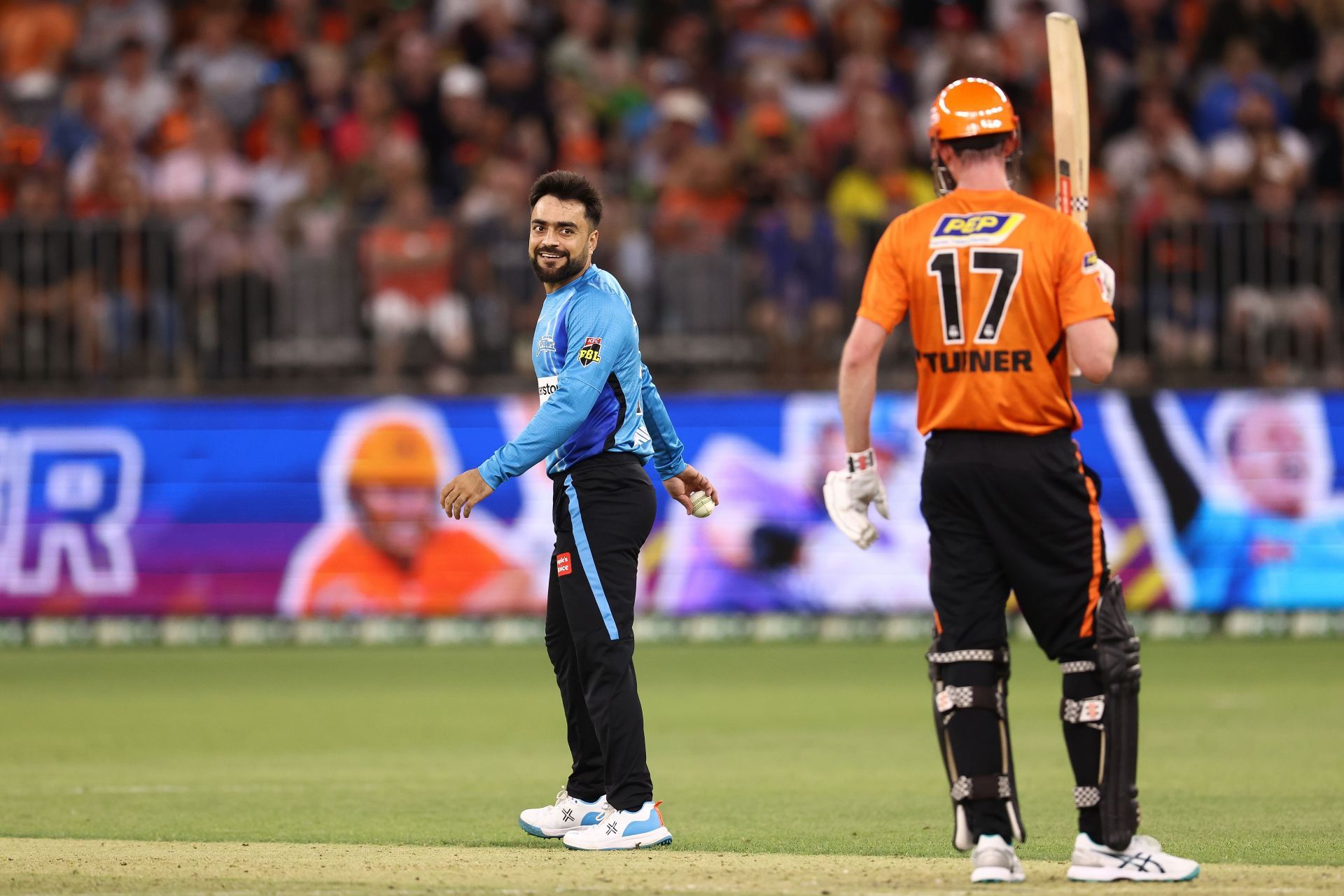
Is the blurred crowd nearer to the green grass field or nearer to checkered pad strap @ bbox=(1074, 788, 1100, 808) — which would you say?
the green grass field

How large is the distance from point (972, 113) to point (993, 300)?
1.99 ft

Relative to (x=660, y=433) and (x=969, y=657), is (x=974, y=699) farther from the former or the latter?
(x=660, y=433)

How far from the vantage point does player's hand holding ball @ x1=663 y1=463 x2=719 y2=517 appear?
8562 mm

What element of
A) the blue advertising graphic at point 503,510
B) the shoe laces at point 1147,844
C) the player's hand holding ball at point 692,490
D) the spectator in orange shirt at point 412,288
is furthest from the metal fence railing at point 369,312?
the shoe laces at point 1147,844

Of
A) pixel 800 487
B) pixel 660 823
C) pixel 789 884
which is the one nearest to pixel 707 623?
pixel 800 487

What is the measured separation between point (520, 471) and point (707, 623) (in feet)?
31.9

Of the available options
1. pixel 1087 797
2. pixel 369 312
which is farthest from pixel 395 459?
pixel 1087 797

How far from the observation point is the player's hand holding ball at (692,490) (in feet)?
28.1

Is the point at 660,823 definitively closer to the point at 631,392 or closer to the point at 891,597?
the point at 631,392

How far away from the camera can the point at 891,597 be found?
17.2 m

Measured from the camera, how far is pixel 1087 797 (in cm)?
669

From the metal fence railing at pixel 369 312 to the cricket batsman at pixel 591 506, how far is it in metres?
8.90

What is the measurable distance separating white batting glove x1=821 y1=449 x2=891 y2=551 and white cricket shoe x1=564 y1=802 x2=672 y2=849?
5.11ft

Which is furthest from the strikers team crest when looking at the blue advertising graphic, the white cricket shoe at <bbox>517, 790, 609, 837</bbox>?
the blue advertising graphic
